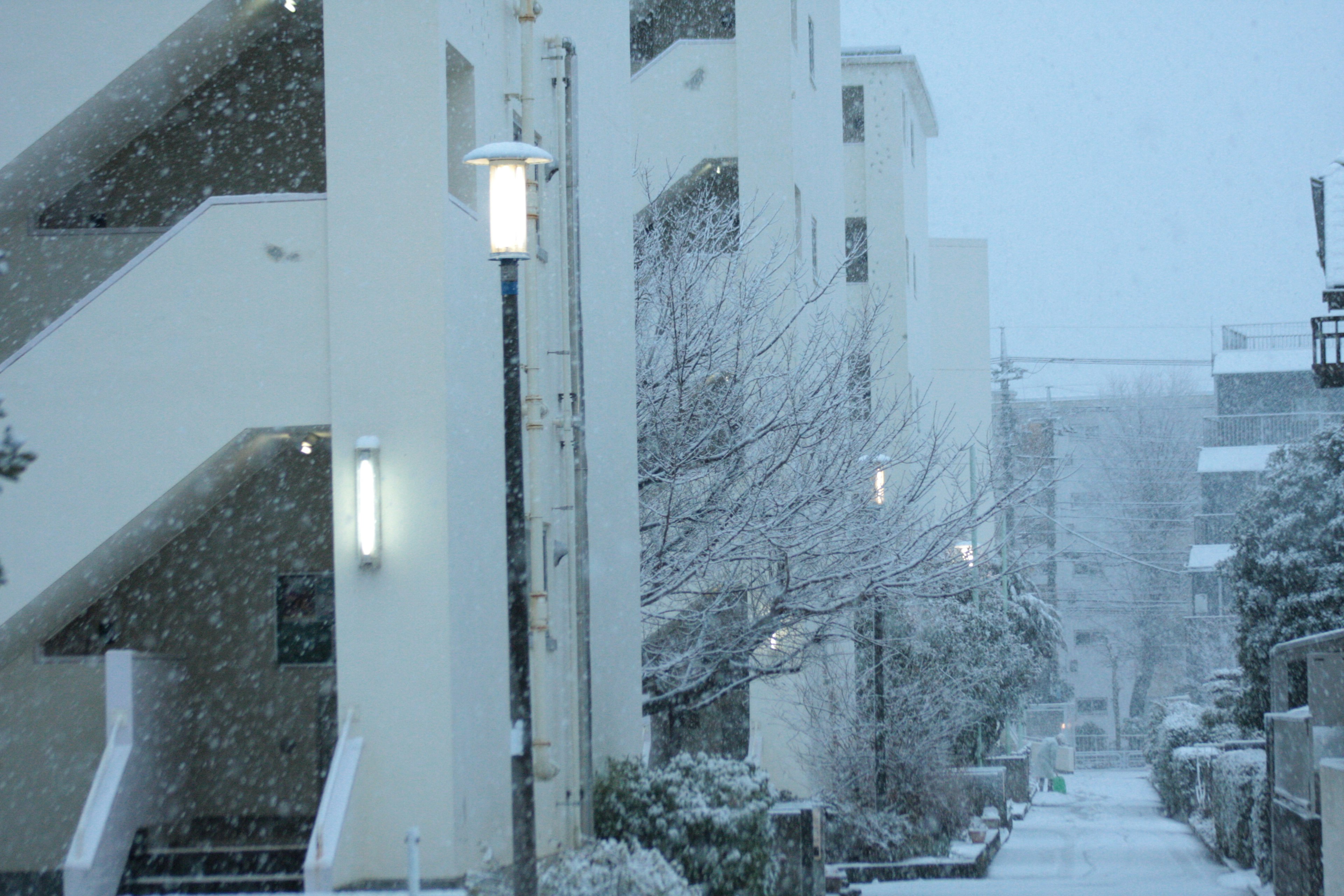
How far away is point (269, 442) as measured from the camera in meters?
10.7

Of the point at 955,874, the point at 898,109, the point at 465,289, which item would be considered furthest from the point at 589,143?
the point at 898,109

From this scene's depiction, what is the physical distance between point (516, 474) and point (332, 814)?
254 cm

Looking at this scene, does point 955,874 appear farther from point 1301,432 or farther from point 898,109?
point 1301,432

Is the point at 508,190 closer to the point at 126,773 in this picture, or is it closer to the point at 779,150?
the point at 126,773

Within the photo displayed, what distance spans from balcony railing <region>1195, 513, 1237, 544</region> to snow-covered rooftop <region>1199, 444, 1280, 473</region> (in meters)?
1.46

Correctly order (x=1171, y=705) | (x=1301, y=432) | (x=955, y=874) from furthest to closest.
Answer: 1. (x=1301, y=432)
2. (x=1171, y=705)
3. (x=955, y=874)

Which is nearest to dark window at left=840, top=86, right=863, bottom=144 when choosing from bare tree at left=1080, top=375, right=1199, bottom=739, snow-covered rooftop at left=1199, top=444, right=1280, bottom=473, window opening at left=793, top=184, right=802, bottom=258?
window opening at left=793, top=184, right=802, bottom=258

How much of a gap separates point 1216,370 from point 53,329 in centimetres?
4279

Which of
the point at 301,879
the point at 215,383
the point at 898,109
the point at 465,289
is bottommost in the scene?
the point at 301,879

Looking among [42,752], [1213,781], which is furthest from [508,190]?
[1213,781]

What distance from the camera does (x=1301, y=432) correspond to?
46.1m

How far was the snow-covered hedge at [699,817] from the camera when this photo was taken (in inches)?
441

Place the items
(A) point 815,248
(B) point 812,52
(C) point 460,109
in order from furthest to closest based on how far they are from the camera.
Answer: (B) point 812,52 < (A) point 815,248 < (C) point 460,109

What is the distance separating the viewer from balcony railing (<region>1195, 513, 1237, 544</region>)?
45.4 metres
